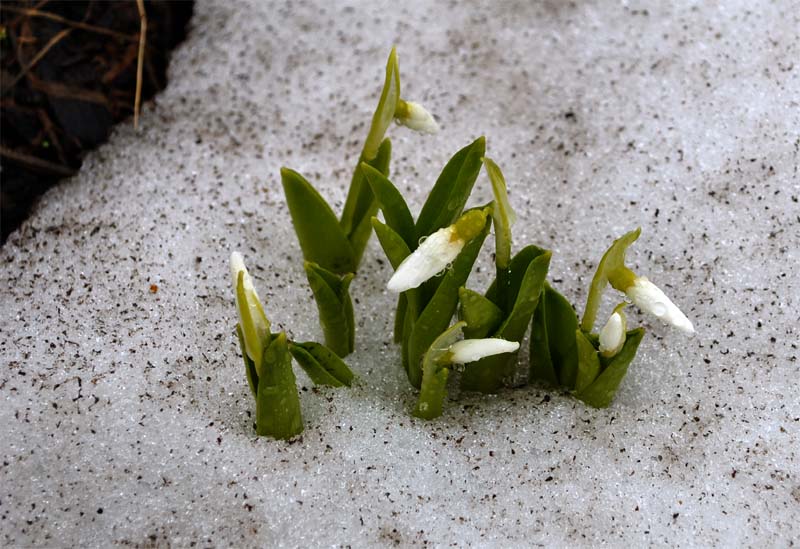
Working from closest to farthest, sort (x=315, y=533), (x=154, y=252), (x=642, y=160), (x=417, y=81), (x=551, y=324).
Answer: (x=315, y=533) → (x=551, y=324) → (x=154, y=252) → (x=642, y=160) → (x=417, y=81)

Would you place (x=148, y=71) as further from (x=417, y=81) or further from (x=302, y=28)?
(x=417, y=81)

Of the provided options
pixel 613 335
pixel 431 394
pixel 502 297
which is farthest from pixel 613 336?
pixel 431 394

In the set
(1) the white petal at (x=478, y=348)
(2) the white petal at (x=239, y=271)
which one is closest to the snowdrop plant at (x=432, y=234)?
(1) the white petal at (x=478, y=348)

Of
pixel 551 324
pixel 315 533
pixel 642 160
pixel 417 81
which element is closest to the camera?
pixel 315 533

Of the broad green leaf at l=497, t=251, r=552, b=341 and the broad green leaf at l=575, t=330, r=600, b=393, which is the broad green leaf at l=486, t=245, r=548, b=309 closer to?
the broad green leaf at l=497, t=251, r=552, b=341

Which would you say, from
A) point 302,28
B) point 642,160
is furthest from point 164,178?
point 642,160

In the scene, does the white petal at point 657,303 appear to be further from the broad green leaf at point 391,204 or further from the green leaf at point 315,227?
the green leaf at point 315,227

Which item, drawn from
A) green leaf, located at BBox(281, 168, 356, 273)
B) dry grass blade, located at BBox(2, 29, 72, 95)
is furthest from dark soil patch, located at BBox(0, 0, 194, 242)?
green leaf, located at BBox(281, 168, 356, 273)
